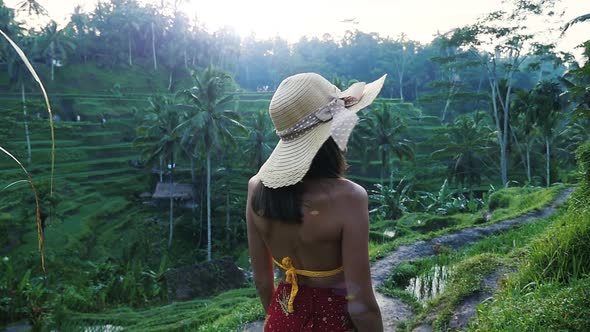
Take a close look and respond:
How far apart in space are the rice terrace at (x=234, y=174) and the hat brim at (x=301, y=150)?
7.6 inches

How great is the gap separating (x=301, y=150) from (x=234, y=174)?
28461 millimetres

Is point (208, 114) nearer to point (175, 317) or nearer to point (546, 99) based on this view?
point (175, 317)

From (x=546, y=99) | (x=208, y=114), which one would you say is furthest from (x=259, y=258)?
(x=208, y=114)

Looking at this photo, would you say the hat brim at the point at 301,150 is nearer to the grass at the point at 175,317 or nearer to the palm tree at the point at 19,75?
the grass at the point at 175,317

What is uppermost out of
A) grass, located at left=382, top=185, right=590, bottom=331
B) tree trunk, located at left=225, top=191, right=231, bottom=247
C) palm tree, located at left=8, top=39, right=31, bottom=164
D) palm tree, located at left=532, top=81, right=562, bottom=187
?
palm tree, located at left=8, top=39, right=31, bottom=164

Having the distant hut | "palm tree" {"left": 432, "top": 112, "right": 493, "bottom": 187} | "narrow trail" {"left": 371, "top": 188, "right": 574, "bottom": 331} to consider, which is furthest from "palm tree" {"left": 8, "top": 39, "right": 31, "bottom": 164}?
"narrow trail" {"left": 371, "top": 188, "right": 574, "bottom": 331}

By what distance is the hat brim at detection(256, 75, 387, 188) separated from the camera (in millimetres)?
1493

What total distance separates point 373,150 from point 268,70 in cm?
2689

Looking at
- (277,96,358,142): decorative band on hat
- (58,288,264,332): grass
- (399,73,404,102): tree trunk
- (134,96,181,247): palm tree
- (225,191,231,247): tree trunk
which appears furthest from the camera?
(399,73,404,102): tree trunk

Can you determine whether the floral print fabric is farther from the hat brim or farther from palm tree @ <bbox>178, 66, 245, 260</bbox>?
palm tree @ <bbox>178, 66, 245, 260</bbox>

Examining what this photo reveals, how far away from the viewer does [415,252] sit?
7.14m

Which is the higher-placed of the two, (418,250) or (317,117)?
(317,117)

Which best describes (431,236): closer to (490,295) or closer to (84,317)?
(490,295)

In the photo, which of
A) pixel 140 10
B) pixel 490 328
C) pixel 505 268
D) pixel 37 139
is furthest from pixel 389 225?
pixel 140 10
